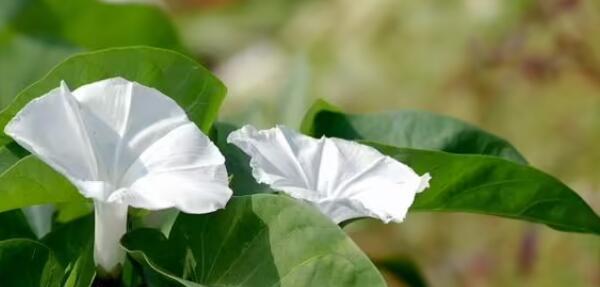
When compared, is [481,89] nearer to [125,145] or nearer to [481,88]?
[481,88]

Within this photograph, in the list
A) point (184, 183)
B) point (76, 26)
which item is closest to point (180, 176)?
point (184, 183)

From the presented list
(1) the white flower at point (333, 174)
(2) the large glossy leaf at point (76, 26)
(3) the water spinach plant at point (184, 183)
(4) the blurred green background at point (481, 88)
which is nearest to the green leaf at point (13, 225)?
(3) the water spinach plant at point (184, 183)

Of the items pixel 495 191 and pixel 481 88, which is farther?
pixel 481 88

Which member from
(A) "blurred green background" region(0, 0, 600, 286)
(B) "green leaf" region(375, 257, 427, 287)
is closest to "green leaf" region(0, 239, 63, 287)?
(B) "green leaf" region(375, 257, 427, 287)

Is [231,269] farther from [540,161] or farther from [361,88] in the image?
[361,88]

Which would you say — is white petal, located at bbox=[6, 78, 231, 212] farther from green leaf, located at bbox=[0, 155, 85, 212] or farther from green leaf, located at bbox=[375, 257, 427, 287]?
green leaf, located at bbox=[375, 257, 427, 287]

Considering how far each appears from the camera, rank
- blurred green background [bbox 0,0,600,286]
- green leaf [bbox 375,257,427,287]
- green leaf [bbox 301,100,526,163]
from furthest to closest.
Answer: blurred green background [bbox 0,0,600,286]
green leaf [bbox 375,257,427,287]
green leaf [bbox 301,100,526,163]

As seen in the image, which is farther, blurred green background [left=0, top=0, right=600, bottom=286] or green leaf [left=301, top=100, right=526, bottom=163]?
blurred green background [left=0, top=0, right=600, bottom=286]
